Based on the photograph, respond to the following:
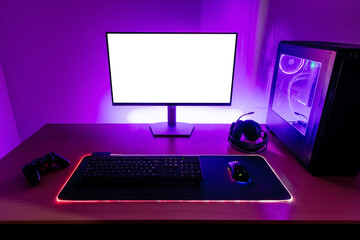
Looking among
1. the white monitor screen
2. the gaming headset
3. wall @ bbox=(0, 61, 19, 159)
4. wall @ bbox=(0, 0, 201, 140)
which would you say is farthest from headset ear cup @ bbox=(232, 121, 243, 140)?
wall @ bbox=(0, 61, 19, 159)

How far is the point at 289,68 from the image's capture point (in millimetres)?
1051

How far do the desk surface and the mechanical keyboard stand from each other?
0.32 feet

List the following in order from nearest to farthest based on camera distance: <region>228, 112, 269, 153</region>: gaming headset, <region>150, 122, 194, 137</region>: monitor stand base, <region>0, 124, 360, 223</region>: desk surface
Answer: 1. <region>0, 124, 360, 223</region>: desk surface
2. <region>228, 112, 269, 153</region>: gaming headset
3. <region>150, 122, 194, 137</region>: monitor stand base

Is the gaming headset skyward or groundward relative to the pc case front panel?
groundward

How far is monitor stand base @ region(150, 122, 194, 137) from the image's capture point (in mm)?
1141

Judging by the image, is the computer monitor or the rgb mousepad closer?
the rgb mousepad

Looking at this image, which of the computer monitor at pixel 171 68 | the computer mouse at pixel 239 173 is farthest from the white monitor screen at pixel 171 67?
the computer mouse at pixel 239 173

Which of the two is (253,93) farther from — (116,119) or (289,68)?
(116,119)

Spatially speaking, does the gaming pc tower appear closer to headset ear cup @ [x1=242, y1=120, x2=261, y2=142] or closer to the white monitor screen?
headset ear cup @ [x1=242, y1=120, x2=261, y2=142]

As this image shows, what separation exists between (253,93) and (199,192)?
0.79 metres

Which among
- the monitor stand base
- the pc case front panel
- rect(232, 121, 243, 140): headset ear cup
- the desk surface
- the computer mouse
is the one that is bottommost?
the desk surface

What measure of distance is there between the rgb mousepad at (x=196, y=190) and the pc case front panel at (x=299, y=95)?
0.64 ft

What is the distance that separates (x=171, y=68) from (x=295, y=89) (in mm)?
558

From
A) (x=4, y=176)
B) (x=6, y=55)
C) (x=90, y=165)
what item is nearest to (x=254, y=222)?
(x=90, y=165)
